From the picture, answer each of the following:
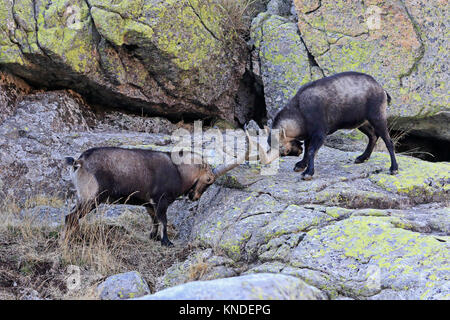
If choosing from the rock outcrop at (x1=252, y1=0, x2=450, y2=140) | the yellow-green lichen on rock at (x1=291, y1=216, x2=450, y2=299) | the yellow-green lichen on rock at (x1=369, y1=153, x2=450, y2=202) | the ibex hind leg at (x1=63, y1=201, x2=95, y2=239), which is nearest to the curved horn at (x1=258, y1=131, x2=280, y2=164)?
the yellow-green lichen on rock at (x1=369, y1=153, x2=450, y2=202)

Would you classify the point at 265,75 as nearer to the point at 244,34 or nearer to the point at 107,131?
the point at 244,34

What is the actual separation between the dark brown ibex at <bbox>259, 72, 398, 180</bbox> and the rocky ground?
21.2 inches

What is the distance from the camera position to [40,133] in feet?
31.5

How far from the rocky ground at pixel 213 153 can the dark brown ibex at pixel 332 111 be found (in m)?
0.54

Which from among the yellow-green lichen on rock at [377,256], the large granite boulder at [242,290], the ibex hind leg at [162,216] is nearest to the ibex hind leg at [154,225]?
the ibex hind leg at [162,216]

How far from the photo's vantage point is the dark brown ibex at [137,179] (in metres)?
7.16

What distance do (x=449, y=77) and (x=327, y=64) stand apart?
7.82 feet

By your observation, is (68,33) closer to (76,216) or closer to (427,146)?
(76,216)

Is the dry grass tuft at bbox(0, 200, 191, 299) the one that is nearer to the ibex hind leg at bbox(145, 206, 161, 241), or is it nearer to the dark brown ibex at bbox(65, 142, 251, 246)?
the ibex hind leg at bbox(145, 206, 161, 241)

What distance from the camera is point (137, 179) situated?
24.9ft

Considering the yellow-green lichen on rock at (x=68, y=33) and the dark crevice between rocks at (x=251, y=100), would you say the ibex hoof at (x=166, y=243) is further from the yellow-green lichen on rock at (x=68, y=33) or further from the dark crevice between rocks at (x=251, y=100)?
the dark crevice between rocks at (x=251, y=100)

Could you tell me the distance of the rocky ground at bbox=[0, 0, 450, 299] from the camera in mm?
A: 5883
